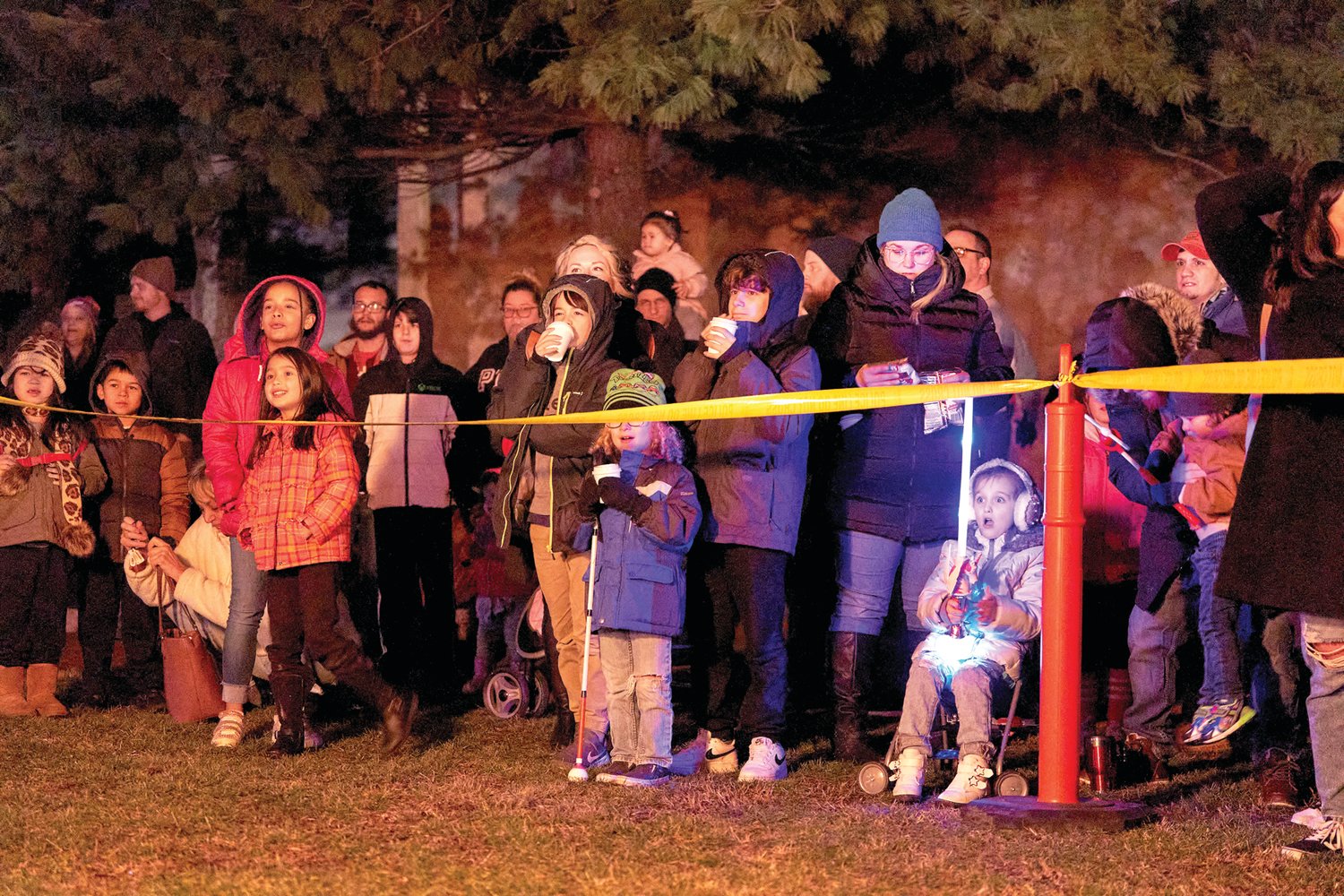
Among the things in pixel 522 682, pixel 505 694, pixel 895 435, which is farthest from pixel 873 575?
pixel 505 694

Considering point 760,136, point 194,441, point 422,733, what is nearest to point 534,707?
point 422,733

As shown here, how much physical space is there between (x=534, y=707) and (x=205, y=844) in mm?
2967

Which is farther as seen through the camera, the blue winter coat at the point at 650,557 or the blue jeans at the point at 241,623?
the blue jeans at the point at 241,623

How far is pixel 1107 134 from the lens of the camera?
39.8ft

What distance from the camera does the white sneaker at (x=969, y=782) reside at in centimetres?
602

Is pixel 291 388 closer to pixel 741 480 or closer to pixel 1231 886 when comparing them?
pixel 741 480

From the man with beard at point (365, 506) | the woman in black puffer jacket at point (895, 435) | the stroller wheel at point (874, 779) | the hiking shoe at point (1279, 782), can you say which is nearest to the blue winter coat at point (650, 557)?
the woman in black puffer jacket at point (895, 435)

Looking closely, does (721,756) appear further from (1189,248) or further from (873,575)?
(1189,248)

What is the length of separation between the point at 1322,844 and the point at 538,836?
97.7 inches

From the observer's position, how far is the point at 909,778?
241 inches

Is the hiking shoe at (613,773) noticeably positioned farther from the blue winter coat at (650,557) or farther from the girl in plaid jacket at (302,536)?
the girl in plaid jacket at (302,536)

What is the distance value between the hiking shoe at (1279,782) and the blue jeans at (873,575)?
1.46 meters

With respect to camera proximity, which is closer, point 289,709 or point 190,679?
point 289,709

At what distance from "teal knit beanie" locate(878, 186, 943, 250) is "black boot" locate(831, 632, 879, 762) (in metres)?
1.68
